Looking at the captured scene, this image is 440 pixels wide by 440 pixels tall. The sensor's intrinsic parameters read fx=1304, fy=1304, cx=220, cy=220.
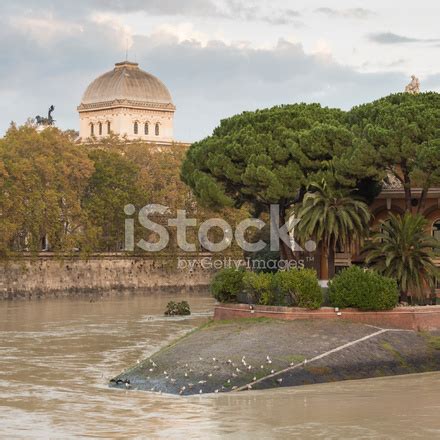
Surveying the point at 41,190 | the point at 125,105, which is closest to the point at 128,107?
the point at 125,105

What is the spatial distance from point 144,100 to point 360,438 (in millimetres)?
99812

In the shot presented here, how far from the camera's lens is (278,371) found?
39.7m

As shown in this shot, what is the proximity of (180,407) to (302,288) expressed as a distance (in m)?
11.3

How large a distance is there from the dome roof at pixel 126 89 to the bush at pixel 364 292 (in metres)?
83.5

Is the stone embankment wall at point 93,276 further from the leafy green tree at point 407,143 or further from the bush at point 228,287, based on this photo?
the leafy green tree at point 407,143

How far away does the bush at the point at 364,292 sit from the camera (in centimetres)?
4538

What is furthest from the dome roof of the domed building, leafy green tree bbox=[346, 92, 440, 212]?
leafy green tree bbox=[346, 92, 440, 212]

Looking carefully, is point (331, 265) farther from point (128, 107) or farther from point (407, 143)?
point (128, 107)

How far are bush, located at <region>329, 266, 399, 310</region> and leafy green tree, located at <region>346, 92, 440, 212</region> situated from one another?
237 inches

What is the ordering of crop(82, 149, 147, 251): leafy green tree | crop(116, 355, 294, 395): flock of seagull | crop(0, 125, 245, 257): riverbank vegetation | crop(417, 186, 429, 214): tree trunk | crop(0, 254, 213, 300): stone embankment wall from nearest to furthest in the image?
1. crop(116, 355, 294, 395): flock of seagull
2. crop(417, 186, 429, 214): tree trunk
3. crop(0, 125, 245, 257): riverbank vegetation
4. crop(0, 254, 213, 300): stone embankment wall
5. crop(82, 149, 147, 251): leafy green tree

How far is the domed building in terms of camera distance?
12756 centimetres

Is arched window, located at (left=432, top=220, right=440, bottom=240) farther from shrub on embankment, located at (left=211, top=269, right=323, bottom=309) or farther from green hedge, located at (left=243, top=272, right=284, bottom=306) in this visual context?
green hedge, located at (left=243, top=272, right=284, bottom=306)

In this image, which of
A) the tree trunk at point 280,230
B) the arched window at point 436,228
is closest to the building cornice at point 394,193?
the arched window at point 436,228

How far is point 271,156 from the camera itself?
56.4 meters
